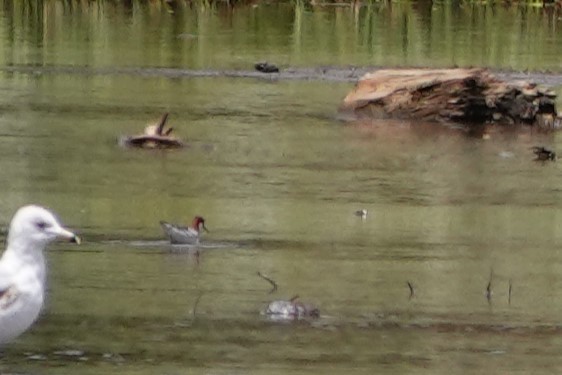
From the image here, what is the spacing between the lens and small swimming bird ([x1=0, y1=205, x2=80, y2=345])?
921 cm

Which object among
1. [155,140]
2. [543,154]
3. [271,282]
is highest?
[271,282]

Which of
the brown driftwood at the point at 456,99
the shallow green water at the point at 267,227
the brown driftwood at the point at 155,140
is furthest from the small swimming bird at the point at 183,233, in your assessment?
the brown driftwood at the point at 456,99

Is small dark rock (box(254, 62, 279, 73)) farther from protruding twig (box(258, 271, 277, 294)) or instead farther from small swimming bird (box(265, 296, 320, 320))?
small swimming bird (box(265, 296, 320, 320))

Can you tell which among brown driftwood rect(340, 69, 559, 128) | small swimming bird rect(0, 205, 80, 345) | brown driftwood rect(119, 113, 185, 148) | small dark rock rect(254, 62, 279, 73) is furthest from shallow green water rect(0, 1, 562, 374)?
small swimming bird rect(0, 205, 80, 345)

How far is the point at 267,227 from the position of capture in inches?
578

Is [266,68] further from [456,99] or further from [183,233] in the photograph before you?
[183,233]

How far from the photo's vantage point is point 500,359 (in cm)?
1073

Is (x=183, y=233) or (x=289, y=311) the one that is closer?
(x=289, y=311)

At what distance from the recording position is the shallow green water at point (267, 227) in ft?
35.9

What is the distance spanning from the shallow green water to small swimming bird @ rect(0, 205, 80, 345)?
978mm

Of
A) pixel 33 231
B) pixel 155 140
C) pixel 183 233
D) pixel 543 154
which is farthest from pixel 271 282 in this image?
pixel 543 154

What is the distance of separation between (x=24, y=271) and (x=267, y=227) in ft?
17.8

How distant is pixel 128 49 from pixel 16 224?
20.6 metres

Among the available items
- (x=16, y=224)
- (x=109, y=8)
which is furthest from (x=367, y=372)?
(x=109, y=8)
